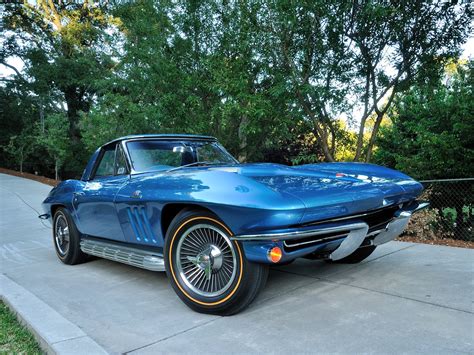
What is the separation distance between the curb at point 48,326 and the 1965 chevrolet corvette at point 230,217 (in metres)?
0.76

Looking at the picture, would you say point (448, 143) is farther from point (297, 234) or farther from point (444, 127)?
point (297, 234)

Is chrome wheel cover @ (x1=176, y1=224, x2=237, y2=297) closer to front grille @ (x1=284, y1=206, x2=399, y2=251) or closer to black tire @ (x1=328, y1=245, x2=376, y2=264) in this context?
front grille @ (x1=284, y1=206, x2=399, y2=251)

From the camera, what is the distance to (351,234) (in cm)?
277

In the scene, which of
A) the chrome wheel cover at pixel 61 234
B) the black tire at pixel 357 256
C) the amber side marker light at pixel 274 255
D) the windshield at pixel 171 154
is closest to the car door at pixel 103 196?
the windshield at pixel 171 154

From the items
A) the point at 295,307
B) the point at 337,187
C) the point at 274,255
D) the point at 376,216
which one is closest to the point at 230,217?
the point at 274,255

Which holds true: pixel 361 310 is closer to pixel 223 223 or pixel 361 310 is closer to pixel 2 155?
pixel 223 223

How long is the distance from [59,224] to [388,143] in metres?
7.96

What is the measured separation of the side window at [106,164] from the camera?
13.8 feet

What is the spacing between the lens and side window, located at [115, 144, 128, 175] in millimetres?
3952

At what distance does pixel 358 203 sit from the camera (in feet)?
9.25

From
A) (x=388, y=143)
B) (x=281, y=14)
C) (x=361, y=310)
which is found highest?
(x=281, y=14)

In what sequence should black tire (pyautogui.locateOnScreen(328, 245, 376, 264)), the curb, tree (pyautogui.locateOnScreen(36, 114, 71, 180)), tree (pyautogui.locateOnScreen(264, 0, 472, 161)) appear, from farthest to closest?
tree (pyautogui.locateOnScreen(36, 114, 71, 180))
tree (pyautogui.locateOnScreen(264, 0, 472, 161))
black tire (pyautogui.locateOnScreen(328, 245, 376, 264))
the curb

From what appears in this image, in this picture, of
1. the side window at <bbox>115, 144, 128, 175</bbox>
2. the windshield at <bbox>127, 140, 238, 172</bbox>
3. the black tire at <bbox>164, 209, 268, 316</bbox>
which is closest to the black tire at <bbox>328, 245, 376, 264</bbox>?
the windshield at <bbox>127, 140, 238, 172</bbox>

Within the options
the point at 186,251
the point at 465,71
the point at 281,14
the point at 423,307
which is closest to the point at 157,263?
the point at 186,251
